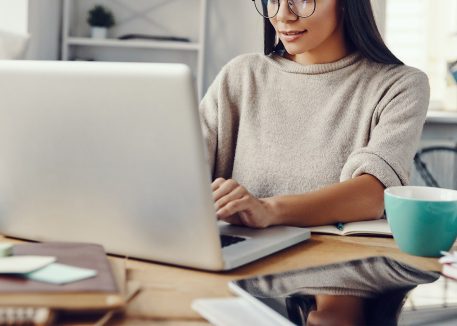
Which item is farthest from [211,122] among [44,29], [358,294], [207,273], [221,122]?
[44,29]

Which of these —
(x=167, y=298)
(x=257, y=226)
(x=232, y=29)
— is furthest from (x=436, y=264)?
(x=232, y=29)

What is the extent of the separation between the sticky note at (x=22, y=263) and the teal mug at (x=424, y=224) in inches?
17.8

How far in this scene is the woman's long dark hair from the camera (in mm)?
1411

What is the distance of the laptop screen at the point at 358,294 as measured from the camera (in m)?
0.59

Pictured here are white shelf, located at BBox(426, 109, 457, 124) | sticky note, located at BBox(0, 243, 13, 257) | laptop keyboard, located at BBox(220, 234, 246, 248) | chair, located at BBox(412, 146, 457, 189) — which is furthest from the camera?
chair, located at BBox(412, 146, 457, 189)

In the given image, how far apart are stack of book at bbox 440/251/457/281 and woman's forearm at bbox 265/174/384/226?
258mm

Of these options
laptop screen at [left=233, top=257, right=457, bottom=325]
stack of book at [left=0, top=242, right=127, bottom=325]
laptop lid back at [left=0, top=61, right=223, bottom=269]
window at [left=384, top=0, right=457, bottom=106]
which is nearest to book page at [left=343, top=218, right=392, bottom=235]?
laptop screen at [left=233, top=257, right=457, bottom=325]

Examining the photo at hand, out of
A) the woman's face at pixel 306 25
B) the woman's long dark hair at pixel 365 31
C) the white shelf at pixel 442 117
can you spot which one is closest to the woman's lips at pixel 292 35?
the woman's face at pixel 306 25

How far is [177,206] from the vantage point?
729 millimetres

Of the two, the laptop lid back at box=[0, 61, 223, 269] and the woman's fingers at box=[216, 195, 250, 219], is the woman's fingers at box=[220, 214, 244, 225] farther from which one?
the laptop lid back at box=[0, 61, 223, 269]

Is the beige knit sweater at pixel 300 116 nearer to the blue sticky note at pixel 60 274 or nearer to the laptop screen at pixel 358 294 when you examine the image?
the laptop screen at pixel 358 294

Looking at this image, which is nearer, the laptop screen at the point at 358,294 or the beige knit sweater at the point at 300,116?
the laptop screen at the point at 358,294

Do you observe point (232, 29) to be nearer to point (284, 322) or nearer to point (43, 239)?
point (43, 239)

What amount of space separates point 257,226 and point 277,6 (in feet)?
1.97
